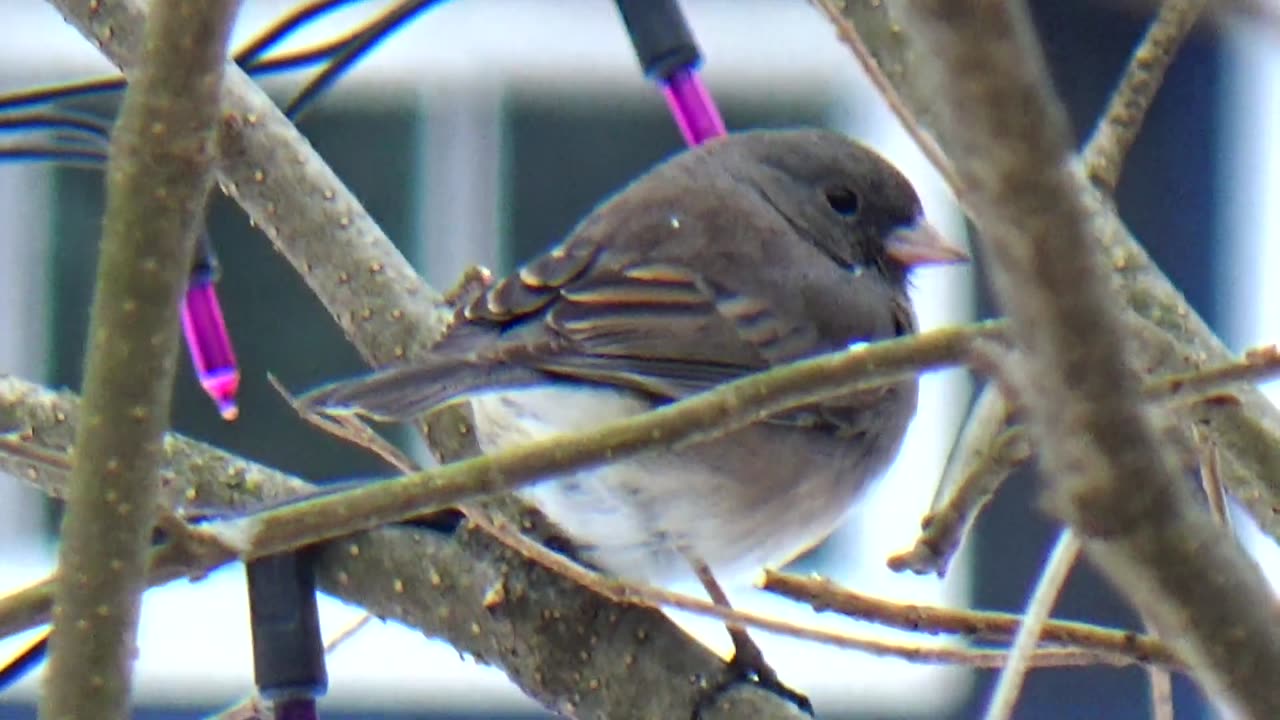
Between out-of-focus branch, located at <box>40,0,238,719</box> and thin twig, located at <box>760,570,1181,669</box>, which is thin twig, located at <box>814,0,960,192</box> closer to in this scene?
thin twig, located at <box>760,570,1181,669</box>

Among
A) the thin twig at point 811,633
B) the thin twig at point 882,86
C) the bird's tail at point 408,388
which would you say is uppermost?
the bird's tail at point 408,388

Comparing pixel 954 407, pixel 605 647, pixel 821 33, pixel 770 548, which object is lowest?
pixel 605 647

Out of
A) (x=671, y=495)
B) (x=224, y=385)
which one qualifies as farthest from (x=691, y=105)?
(x=224, y=385)

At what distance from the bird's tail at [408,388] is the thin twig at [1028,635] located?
20.3 inches

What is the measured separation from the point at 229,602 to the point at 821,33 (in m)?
2.28

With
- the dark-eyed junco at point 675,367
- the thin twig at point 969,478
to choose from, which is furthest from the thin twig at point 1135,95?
the dark-eyed junco at point 675,367

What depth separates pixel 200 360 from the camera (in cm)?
148

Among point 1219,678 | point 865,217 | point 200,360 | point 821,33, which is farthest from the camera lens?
point 821,33

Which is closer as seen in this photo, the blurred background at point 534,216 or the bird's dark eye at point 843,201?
the bird's dark eye at point 843,201

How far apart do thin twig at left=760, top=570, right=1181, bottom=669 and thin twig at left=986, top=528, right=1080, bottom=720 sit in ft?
0.12

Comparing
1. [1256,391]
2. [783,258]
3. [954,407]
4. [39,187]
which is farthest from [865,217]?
[39,187]

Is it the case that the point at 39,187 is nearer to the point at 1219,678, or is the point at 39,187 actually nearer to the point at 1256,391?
the point at 1256,391

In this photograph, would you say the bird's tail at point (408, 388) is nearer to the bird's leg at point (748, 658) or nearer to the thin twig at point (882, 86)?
the bird's leg at point (748, 658)

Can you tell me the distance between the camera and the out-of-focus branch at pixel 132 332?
702 mm
